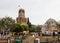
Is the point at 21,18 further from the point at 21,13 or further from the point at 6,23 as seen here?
the point at 6,23

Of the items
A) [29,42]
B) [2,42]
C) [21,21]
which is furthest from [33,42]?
[21,21]

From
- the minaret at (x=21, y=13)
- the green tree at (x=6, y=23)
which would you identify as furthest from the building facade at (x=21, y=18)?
the green tree at (x=6, y=23)

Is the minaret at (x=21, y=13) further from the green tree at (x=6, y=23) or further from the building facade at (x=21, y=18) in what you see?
the green tree at (x=6, y=23)

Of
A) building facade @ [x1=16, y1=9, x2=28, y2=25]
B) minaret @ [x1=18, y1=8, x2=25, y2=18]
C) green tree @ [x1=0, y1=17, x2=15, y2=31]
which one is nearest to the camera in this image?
green tree @ [x1=0, y1=17, x2=15, y2=31]

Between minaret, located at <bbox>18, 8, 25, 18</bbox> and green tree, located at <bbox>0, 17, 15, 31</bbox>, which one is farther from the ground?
minaret, located at <bbox>18, 8, 25, 18</bbox>

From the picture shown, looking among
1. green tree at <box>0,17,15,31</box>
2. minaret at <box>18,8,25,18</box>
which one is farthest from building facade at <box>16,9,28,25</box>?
green tree at <box>0,17,15,31</box>

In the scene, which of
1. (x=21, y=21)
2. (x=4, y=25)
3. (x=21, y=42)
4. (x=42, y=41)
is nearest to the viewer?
(x=21, y=42)

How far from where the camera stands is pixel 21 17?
85.0 metres

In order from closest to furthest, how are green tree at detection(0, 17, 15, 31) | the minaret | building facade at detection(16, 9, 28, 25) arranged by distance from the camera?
1. green tree at detection(0, 17, 15, 31)
2. the minaret
3. building facade at detection(16, 9, 28, 25)

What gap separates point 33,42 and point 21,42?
1438 mm

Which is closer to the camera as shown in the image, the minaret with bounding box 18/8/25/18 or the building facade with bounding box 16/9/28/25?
the minaret with bounding box 18/8/25/18

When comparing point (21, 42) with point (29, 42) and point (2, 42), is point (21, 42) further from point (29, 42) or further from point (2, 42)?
point (2, 42)

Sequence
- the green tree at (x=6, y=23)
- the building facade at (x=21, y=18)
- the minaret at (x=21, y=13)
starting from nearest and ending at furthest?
the green tree at (x=6, y=23), the minaret at (x=21, y=13), the building facade at (x=21, y=18)

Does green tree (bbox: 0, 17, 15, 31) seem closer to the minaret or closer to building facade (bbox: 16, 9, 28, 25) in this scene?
the minaret
